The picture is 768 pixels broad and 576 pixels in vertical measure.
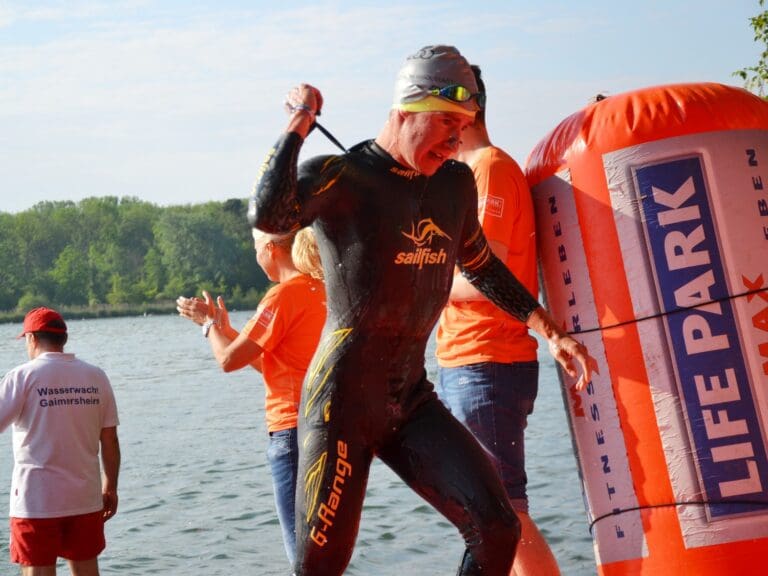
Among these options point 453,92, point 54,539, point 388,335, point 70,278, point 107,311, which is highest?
point 70,278

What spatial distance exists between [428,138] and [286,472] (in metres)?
1.77

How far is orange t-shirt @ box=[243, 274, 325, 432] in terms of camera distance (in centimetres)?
538

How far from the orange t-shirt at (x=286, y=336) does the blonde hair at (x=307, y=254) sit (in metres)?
0.10

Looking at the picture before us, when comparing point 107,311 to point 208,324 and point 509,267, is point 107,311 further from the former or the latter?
point 509,267

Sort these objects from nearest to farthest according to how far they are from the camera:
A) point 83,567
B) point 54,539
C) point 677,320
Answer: point 677,320 → point 54,539 → point 83,567

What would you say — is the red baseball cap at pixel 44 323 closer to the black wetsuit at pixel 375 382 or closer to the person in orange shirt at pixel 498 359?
the person in orange shirt at pixel 498 359

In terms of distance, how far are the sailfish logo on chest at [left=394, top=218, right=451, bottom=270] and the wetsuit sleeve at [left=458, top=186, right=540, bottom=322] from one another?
1.32 ft

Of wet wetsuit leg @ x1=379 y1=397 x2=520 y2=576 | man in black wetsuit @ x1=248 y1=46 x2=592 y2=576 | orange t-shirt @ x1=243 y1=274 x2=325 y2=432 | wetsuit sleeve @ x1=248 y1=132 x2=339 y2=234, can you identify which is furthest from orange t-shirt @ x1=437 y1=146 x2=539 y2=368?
wetsuit sleeve @ x1=248 y1=132 x2=339 y2=234

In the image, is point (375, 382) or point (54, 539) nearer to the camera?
point (375, 382)

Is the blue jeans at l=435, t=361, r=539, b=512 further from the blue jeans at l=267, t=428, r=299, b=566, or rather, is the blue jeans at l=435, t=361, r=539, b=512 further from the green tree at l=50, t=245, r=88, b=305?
the green tree at l=50, t=245, r=88, b=305

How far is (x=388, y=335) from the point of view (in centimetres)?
423

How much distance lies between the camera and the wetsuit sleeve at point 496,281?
475 centimetres

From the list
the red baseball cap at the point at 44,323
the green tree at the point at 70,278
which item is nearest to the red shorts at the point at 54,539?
the red baseball cap at the point at 44,323

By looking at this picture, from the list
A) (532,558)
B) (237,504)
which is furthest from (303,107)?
(237,504)
